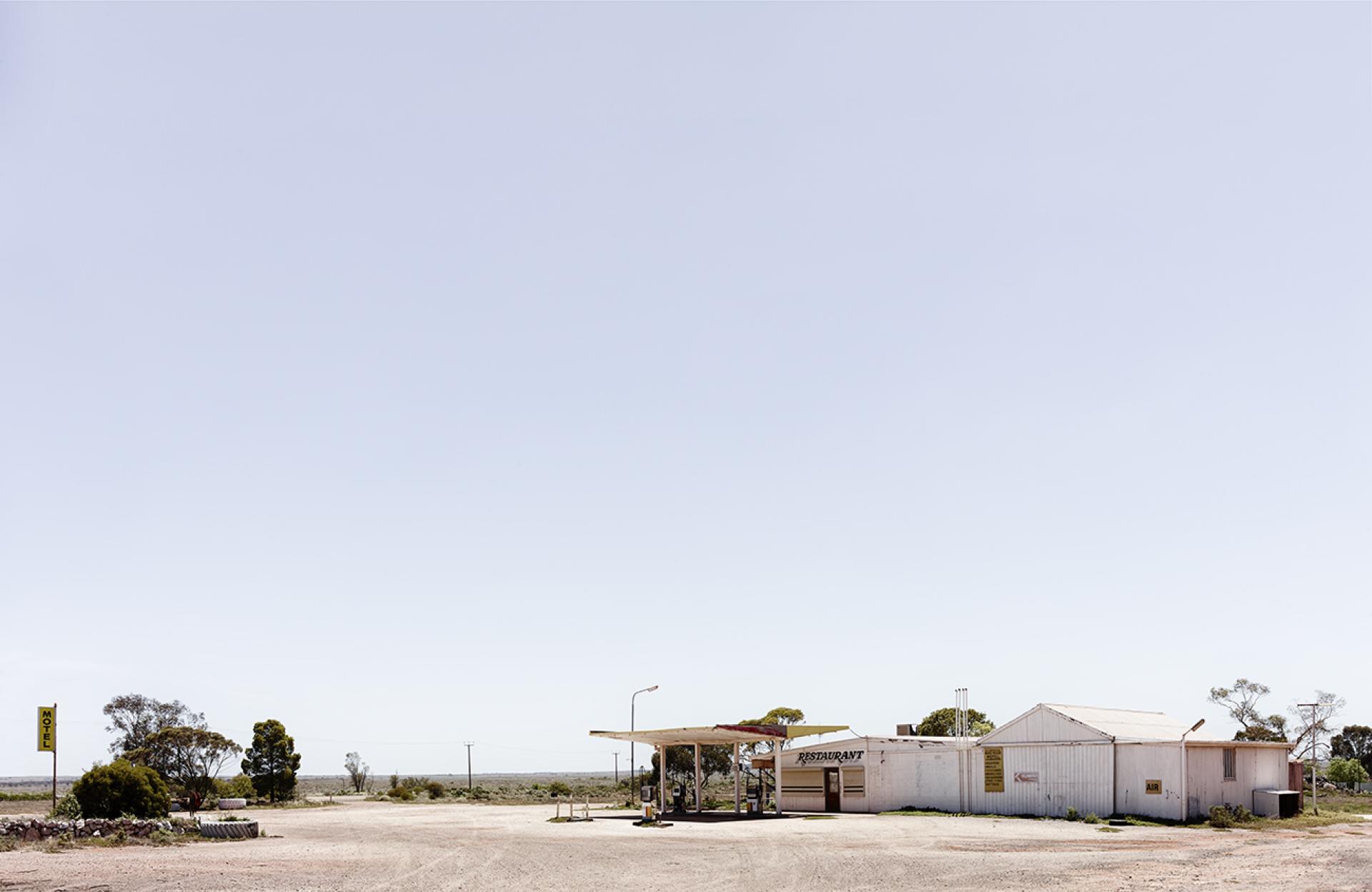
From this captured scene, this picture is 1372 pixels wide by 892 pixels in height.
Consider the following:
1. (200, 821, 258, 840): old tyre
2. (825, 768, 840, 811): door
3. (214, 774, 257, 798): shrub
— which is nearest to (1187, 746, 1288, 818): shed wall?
(825, 768, 840, 811): door

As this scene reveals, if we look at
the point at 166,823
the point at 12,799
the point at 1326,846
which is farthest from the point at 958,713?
the point at 12,799

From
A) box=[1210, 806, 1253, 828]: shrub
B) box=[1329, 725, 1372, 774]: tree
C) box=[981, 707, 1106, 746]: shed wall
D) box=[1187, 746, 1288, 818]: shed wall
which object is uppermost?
box=[981, 707, 1106, 746]: shed wall

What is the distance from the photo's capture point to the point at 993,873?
24203 mm

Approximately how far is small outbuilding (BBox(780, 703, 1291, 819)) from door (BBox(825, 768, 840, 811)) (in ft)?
0.15

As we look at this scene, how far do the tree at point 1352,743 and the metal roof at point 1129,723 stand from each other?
68.7 m

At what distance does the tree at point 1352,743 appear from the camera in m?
109

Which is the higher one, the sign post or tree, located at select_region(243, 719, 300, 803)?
the sign post

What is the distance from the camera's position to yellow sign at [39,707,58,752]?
4388 cm

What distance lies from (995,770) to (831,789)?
8841 millimetres

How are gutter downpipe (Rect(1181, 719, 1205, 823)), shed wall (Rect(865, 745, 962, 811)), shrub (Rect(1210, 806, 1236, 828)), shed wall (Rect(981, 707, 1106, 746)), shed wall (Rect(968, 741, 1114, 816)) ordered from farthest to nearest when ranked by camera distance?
shed wall (Rect(865, 745, 962, 811)) < shed wall (Rect(981, 707, 1106, 746)) < shed wall (Rect(968, 741, 1114, 816)) < gutter downpipe (Rect(1181, 719, 1205, 823)) < shrub (Rect(1210, 806, 1236, 828))

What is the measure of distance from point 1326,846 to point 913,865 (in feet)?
44.0

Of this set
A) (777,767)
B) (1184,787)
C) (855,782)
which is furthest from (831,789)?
(1184,787)

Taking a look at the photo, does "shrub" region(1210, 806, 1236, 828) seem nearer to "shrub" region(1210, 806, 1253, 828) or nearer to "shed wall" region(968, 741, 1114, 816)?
"shrub" region(1210, 806, 1253, 828)

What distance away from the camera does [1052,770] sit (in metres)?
46.0
